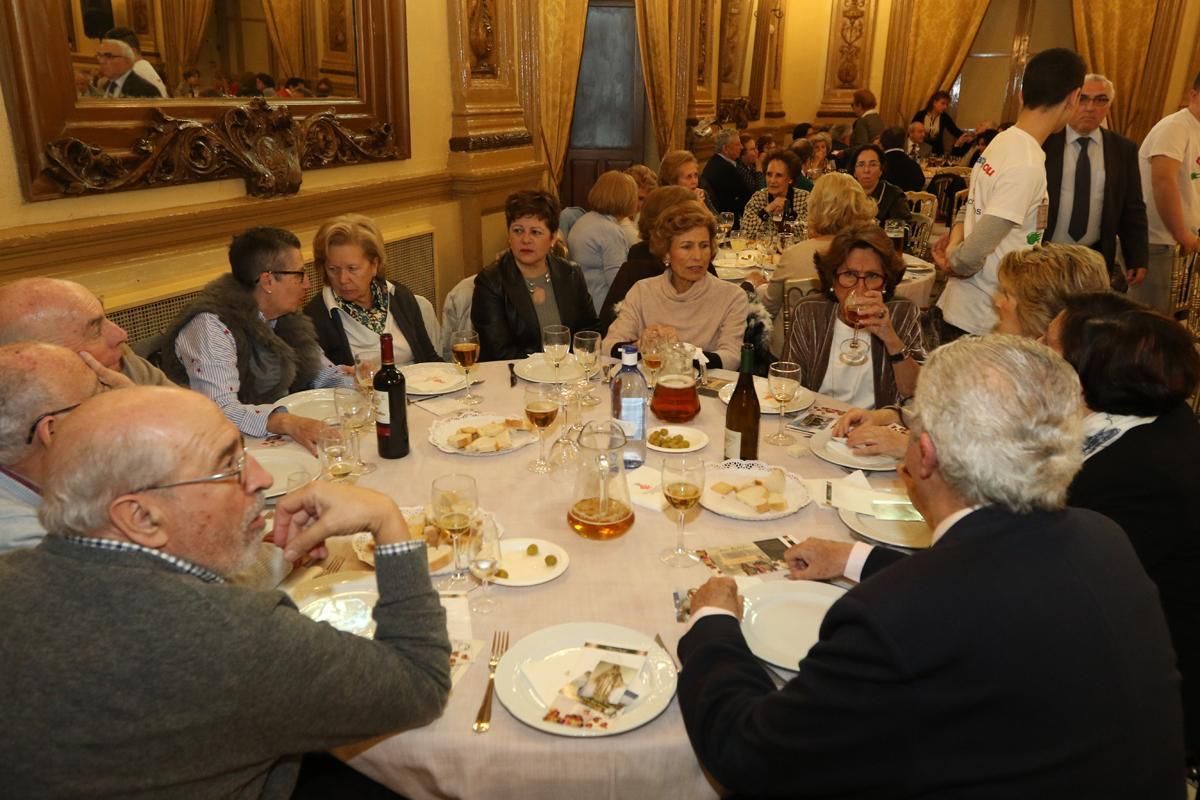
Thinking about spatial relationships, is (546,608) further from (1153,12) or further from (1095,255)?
(1153,12)

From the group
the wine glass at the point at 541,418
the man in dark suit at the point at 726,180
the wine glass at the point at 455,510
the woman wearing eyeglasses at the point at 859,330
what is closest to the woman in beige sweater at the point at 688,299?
the woman wearing eyeglasses at the point at 859,330

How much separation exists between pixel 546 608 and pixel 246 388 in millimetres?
1650

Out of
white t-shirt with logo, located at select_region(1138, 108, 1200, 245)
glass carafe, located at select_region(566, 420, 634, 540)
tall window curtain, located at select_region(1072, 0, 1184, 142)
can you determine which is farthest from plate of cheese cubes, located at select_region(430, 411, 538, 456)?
tall window curtain, located at select_region(1072, 0, 1184, 142)

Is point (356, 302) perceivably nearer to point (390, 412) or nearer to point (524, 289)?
point (524, 289)

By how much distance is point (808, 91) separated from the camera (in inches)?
465

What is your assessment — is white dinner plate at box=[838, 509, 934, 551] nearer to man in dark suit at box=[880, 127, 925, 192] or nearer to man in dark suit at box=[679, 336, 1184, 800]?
man in dark suit at box=[679, 336, 1184, 800]

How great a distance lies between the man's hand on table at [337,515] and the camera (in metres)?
1.37

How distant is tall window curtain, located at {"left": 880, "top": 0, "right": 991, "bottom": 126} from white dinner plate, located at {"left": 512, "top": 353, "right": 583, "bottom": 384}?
413 inches

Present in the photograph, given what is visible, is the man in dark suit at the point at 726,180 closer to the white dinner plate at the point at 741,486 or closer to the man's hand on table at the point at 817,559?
the white dinner plate at the point at 741,486

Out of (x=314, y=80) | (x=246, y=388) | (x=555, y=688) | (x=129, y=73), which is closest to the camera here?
(x=555, y=688)

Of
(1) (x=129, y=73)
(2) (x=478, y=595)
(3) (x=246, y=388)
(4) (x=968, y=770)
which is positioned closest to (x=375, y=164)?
(1) (x=129, y=73)

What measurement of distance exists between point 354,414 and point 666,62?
688 cm

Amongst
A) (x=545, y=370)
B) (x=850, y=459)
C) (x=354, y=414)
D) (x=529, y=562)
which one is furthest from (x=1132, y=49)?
(x=529, y=562)

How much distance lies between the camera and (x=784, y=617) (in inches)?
59.5
